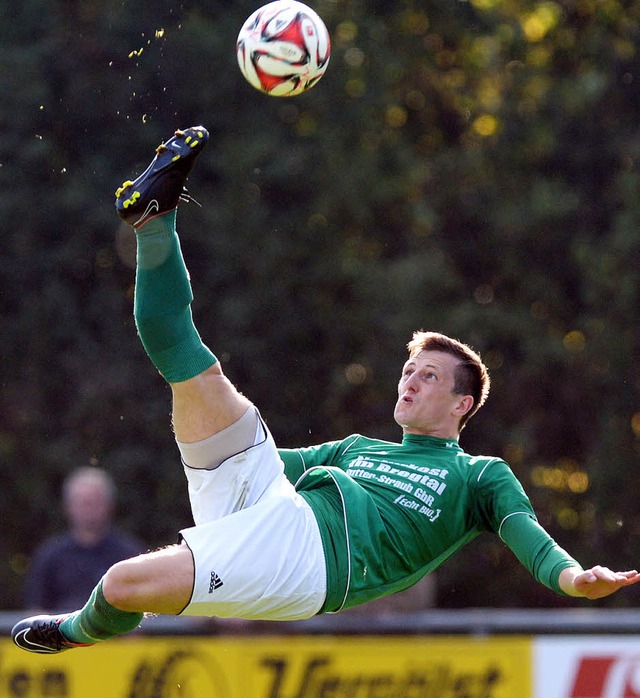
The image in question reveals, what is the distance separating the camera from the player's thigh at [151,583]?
545 cm

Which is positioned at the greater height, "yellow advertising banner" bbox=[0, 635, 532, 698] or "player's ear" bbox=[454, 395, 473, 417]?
"player's ear" bbox=[454, 395, 473, 417]

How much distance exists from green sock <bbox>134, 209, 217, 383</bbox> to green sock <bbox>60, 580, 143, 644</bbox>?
3.08ft

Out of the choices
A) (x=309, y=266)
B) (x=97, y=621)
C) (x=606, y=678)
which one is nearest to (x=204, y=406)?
(x=97, y=621)

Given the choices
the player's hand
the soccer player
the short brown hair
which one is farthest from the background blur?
the player's hand

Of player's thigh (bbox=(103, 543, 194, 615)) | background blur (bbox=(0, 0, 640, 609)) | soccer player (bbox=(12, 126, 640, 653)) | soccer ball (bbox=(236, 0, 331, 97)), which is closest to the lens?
player's thigh (bbox=(103, 543, 194, 615))

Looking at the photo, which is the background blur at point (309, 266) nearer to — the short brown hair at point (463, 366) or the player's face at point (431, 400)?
the short brown hair at point (463, 366)

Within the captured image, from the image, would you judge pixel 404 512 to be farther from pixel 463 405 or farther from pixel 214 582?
pixel 214 582

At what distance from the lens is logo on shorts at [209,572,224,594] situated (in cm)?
554

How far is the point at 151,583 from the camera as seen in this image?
215 inches

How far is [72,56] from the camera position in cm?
1486

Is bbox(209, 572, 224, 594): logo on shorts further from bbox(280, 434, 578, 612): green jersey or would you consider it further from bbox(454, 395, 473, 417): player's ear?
bbox(454, 395, 473, 417): player's ear

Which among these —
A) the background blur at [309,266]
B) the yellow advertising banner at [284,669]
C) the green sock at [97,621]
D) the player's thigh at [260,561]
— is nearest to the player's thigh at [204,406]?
the player's thigh at [260,561]

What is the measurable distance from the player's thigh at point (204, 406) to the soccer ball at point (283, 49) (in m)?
1.61

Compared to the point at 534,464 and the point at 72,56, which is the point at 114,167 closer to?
the point at 72,56
